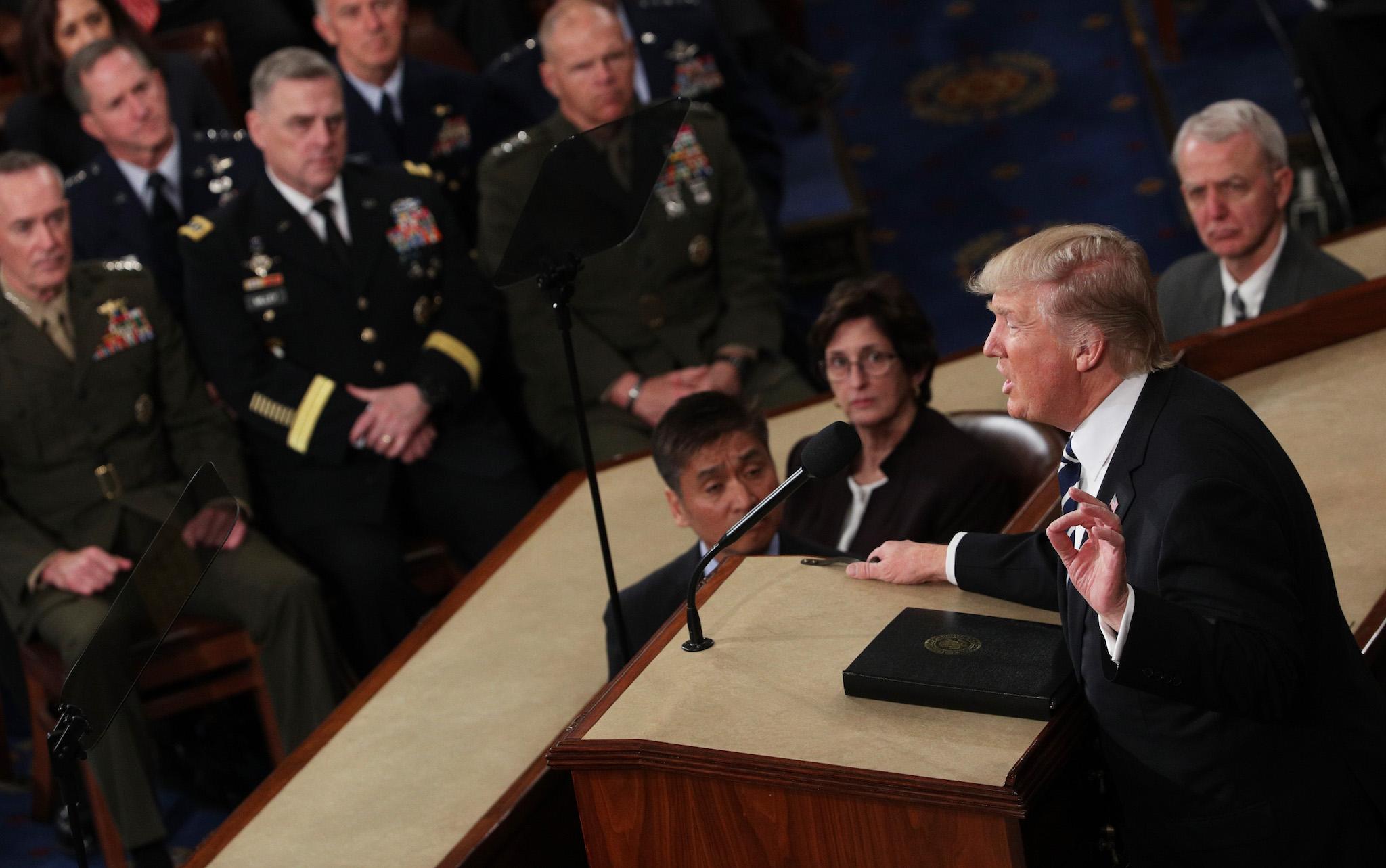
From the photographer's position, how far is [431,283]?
3738 mm

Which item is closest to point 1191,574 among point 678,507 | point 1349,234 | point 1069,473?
point 1069,473

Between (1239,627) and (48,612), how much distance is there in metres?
2.58

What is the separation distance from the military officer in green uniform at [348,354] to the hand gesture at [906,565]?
Answer: 1.77m

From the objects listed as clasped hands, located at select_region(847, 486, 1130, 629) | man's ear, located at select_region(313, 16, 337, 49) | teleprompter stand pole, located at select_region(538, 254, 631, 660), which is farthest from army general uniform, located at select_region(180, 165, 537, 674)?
clasped hands, located at select_region(847, 486, 1130, 629)

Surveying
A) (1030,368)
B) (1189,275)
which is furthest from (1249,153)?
(1030,368)

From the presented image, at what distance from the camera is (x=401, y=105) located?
13.5 ft

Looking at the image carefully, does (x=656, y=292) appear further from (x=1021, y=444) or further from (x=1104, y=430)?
(x=1104, y=430)

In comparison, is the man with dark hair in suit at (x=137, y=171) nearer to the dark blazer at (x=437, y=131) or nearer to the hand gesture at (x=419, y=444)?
the dark blazer at (x=437, y=131)

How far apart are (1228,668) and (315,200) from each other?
272 cm

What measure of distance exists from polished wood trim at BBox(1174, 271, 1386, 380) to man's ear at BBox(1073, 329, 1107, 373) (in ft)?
3.60

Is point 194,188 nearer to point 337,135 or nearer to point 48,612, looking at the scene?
point 337,135

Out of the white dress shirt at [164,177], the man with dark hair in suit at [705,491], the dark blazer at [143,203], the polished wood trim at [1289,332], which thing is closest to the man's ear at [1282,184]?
the polished wood trim at [1289,332]

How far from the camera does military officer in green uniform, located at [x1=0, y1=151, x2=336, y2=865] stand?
3.26 m

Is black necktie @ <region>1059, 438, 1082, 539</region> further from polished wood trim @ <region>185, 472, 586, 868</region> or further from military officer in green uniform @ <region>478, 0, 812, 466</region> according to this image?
military officer in green uniform @ <region>478, 0, 812, 466</region>
